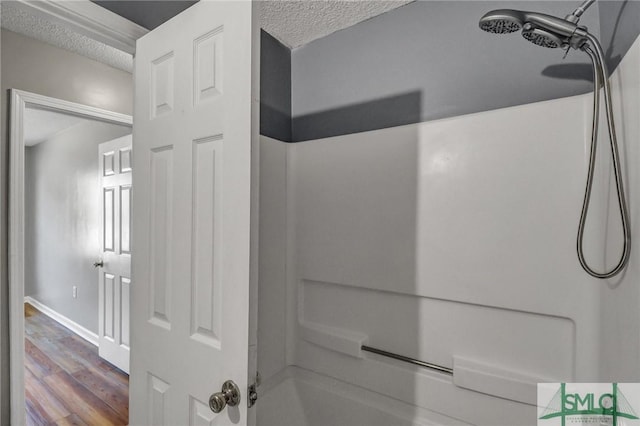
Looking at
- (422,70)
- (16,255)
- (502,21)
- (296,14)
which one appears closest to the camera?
(502,21)

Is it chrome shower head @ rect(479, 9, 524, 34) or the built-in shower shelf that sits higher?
chrome shower head @ rect(479, 9, 524, 34)

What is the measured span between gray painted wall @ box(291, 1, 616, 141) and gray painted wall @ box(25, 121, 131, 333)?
1.91 metres

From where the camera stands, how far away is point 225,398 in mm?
817

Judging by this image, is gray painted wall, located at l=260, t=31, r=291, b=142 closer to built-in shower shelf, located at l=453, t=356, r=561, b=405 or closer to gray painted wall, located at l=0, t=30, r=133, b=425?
gray painted wall, located at l=0, t=30, r=133, b=425

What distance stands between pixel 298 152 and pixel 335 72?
468 mm

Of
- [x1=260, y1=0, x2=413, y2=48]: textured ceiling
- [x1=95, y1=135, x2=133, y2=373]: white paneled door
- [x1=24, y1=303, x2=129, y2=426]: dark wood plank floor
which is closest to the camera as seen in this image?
[x1=260, y1=0, x2=413, y2=48]: textured ceiling

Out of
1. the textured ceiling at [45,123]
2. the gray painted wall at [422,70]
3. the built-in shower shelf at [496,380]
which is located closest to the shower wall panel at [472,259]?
the built-in shower shelf at [496,380]

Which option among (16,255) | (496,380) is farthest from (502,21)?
(16,255)

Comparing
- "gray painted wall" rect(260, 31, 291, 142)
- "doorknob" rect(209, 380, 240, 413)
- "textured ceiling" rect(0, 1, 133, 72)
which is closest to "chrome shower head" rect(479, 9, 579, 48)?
"gray painted wall" rect(260, 31, 291, 142)

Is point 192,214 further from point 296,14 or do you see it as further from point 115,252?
point 115,252

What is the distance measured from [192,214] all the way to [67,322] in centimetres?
382

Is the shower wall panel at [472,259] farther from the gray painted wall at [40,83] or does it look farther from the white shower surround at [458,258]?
the gray painted wall at [40,83]

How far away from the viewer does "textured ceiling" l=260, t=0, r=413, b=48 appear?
1483 mm

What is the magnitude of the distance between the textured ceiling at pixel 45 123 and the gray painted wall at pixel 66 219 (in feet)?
0.21
